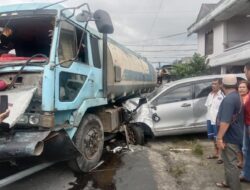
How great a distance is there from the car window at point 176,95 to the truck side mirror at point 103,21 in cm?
408

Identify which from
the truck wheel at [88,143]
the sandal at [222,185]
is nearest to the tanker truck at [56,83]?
the truck wheel at [88,143]

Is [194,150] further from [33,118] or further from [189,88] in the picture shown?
[33,118]

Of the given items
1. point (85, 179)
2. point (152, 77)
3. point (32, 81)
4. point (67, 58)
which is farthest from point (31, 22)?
point (152, 77)

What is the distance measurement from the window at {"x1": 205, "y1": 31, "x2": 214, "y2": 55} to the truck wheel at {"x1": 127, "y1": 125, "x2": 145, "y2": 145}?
17.2m

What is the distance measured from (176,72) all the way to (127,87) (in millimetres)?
15620

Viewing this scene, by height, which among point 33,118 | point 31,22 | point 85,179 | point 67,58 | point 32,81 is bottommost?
point 85,179

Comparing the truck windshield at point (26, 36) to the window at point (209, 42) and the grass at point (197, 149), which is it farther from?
the window at point (209, 42)

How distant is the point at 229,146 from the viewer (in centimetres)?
521

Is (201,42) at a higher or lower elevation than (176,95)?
higher

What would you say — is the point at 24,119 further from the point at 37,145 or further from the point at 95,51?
the point at 95,51

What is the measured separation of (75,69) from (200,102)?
4328 millimetres

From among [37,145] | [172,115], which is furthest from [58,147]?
[172,115]

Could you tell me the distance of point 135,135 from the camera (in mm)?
9164

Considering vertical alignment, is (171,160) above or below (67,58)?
below
